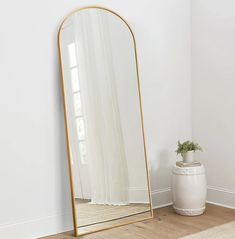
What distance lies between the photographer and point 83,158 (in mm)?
2834

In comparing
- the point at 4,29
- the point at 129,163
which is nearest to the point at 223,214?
the point at 129,163

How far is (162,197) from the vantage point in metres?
3.43

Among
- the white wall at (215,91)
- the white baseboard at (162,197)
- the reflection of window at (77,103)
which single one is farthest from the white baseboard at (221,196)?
the reflection of window at (77,103)

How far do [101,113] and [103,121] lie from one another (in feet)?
0.21

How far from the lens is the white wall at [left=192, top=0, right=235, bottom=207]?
3.26 m

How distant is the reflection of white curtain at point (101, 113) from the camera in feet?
9.44

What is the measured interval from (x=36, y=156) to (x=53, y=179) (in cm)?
22

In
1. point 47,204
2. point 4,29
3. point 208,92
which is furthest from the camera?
point 208,92

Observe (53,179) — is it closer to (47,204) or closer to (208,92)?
(47,204)

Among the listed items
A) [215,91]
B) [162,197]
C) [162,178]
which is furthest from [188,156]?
[215,91]

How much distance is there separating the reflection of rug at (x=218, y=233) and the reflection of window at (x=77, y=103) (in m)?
0.95

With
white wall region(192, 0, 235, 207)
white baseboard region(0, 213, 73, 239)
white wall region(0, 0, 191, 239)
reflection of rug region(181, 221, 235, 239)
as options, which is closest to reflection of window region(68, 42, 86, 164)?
white wall region(0, 0, 191, 239)

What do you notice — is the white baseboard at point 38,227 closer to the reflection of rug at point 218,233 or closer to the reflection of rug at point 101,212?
the reflection of rug at point 101,212

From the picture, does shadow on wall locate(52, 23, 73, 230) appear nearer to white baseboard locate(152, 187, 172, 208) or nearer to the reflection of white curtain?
the reflection of white curtain
